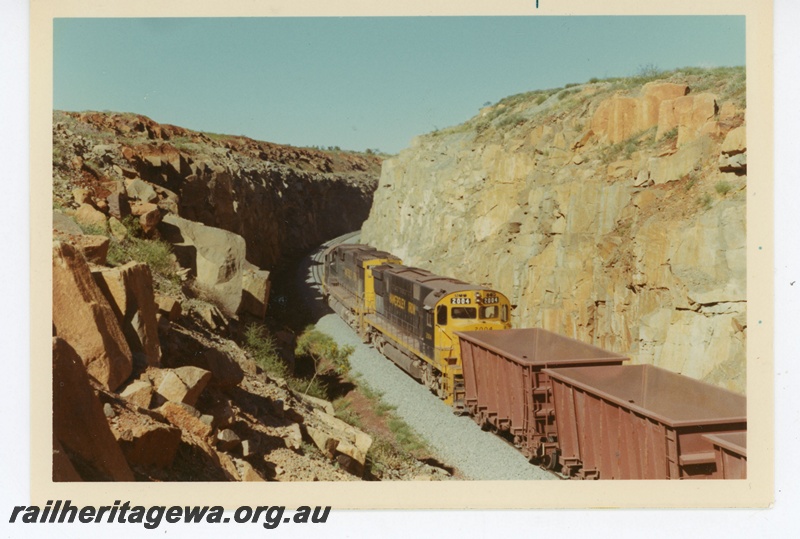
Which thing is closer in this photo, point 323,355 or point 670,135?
point 670,135

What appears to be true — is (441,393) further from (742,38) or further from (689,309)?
(742,38)

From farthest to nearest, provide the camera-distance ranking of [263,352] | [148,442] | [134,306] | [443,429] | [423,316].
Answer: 1. [263,352]
2. [423,316]
3. [443,429]
4. [134,306]
5. [148,442]

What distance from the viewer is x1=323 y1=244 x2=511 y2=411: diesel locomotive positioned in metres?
16.8

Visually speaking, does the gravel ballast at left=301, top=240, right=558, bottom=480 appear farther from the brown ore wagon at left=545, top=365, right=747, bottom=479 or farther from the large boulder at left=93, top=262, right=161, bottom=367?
the large boulder at left=93, top=262, right=161, bottom=367

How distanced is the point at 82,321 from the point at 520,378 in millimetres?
7697

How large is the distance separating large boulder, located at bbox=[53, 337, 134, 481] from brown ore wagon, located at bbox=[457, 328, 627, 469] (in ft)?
23.1

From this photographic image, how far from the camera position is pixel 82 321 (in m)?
10.4

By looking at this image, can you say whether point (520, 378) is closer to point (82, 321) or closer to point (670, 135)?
point (82, 321)

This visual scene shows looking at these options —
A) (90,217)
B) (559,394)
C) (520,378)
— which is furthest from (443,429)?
(90,217)

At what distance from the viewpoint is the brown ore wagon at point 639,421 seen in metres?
9.26

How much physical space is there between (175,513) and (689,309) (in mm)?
11412

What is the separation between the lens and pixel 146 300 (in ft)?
40.0

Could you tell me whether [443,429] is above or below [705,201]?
below

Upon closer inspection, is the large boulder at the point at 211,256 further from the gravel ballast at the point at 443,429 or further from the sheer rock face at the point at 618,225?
the sheer rock face at the point at 618,225
